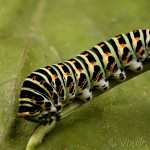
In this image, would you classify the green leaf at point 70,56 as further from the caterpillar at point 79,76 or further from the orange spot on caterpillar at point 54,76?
the orange spot on caterpillar at point 54,76

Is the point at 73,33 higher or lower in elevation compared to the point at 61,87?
lower

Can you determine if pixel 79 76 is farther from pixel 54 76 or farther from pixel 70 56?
pixel 70 56

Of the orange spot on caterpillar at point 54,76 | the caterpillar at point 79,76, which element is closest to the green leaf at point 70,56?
the caterpillar at point 79,76

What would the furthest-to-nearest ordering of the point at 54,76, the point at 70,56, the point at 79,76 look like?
1. the point at 70,56
2. the point at 79,76
3. the point at 54,76

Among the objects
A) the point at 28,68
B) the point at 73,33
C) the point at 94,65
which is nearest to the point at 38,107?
the point at 94,65

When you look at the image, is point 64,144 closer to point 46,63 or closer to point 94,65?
point 94,65

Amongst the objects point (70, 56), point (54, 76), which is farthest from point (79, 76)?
point (70, 56)

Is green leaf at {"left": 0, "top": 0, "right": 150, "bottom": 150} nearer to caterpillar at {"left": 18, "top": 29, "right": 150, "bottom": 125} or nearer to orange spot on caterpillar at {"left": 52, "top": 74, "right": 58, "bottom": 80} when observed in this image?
caterpillar at {"left": 18, "top": 29, "right": 150, "bottom": 125}
